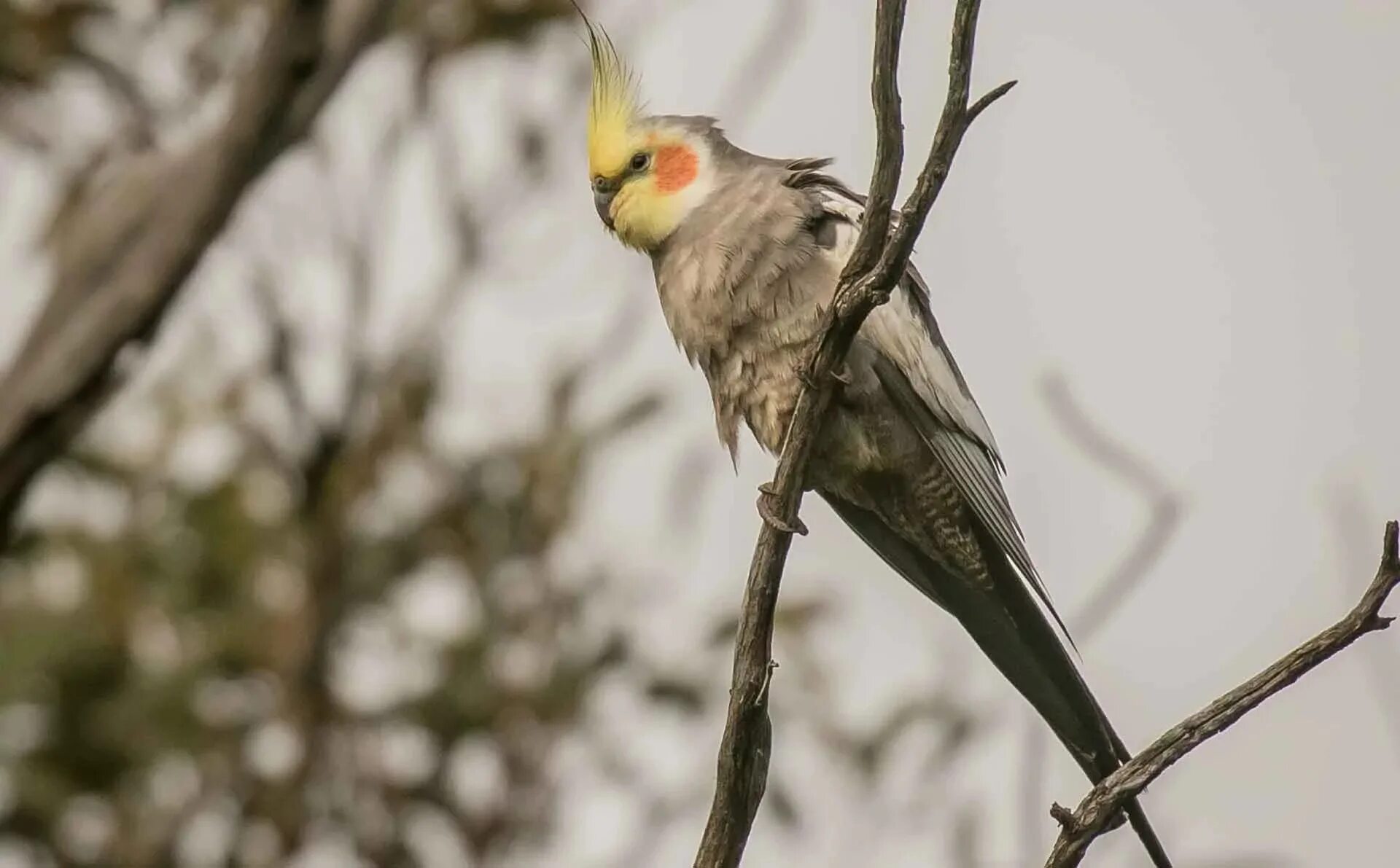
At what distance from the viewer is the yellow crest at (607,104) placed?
3412 mm

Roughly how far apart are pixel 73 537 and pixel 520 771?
147cm

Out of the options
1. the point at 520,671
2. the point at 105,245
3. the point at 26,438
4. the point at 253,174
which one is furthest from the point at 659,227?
the point at 520,671

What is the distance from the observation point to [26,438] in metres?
2.68

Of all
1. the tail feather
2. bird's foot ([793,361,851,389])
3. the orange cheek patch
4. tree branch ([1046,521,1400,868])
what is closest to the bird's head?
the orange cheek patch

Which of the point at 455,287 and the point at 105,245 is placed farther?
the point at 455,287

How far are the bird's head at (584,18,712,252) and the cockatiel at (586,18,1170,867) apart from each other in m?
0.01

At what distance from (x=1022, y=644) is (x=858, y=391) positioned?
52cm

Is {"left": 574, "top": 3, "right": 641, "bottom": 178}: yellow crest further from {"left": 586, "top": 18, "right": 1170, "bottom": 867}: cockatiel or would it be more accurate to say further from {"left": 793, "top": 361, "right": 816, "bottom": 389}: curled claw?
{"left": 793, "top": 361, "right": 816, "bottom": 389}: curled claw

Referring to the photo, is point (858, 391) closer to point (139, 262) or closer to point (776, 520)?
point (776, 520)

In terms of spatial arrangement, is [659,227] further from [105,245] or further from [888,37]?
[888,37]

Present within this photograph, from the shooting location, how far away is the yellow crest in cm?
341

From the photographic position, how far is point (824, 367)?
2.23 m

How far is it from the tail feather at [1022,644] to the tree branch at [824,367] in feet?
1.81

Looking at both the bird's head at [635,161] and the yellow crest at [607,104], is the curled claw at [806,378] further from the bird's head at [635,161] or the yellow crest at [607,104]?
the yellow crest at [607,104]
